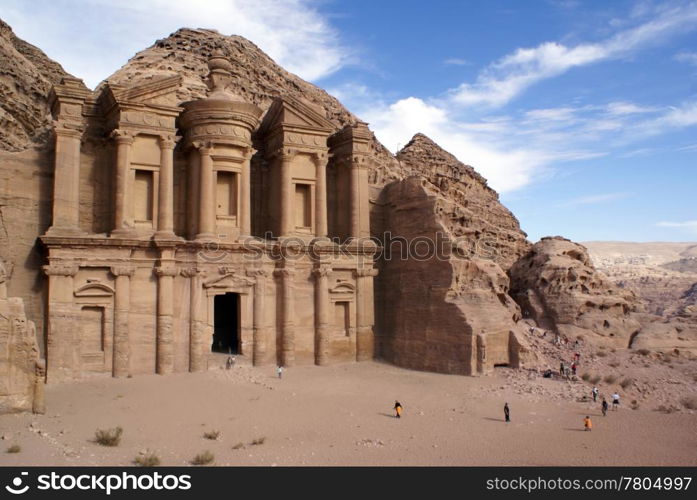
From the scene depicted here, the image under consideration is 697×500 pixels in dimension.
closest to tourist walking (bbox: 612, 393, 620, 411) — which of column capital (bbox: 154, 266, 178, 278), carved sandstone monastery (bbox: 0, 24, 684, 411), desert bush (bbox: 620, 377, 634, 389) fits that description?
desert bush (bbox: 620, 377, 634, 389)

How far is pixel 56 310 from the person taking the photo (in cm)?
1930

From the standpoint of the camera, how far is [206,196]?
2266 cm

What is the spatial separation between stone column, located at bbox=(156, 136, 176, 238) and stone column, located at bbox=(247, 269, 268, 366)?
3.96 meters

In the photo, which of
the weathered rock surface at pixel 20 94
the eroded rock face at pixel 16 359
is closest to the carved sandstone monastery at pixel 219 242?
the weathered rock surface at pixel 20 94

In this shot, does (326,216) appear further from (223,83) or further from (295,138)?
(223,83)

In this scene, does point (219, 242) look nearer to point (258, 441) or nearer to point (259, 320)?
point (259, 320)

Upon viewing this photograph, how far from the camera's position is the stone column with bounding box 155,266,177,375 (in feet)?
67.8

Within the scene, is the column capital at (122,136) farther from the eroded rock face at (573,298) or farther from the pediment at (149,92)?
the eroded rock face at (573,298)

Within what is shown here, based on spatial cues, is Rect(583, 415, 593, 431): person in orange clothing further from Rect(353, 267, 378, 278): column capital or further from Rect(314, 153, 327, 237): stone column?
Rect(314, 153, 327, 237): stone column

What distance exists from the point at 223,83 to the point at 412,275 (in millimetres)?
12467

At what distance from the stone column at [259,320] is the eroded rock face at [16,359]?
988 centimetres

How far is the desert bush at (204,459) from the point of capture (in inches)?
466

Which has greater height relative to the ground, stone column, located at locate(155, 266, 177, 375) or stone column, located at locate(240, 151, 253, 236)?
stone column, located at locate(240, 151, 253, 236)

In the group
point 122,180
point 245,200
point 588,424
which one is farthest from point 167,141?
point 588,424
